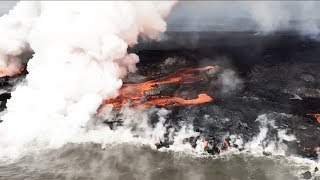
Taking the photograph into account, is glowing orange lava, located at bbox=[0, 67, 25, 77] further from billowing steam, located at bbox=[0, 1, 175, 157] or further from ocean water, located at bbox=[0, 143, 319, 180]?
ocean water, located at bbox=[0, 143, 319, 180]

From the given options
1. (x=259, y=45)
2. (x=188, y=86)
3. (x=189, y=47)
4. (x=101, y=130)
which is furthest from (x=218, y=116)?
(x=259, y=45)

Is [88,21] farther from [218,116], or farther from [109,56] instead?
[218,116]

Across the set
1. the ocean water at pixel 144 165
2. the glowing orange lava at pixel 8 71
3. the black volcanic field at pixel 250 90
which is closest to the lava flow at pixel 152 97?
the black volcanic field at pixel 250 90

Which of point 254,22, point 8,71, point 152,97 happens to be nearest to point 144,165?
point 152,97

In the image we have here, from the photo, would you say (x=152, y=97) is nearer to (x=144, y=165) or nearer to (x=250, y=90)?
(x=250, y=90)

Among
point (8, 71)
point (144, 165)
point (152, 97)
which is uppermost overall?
point (8, 71)
